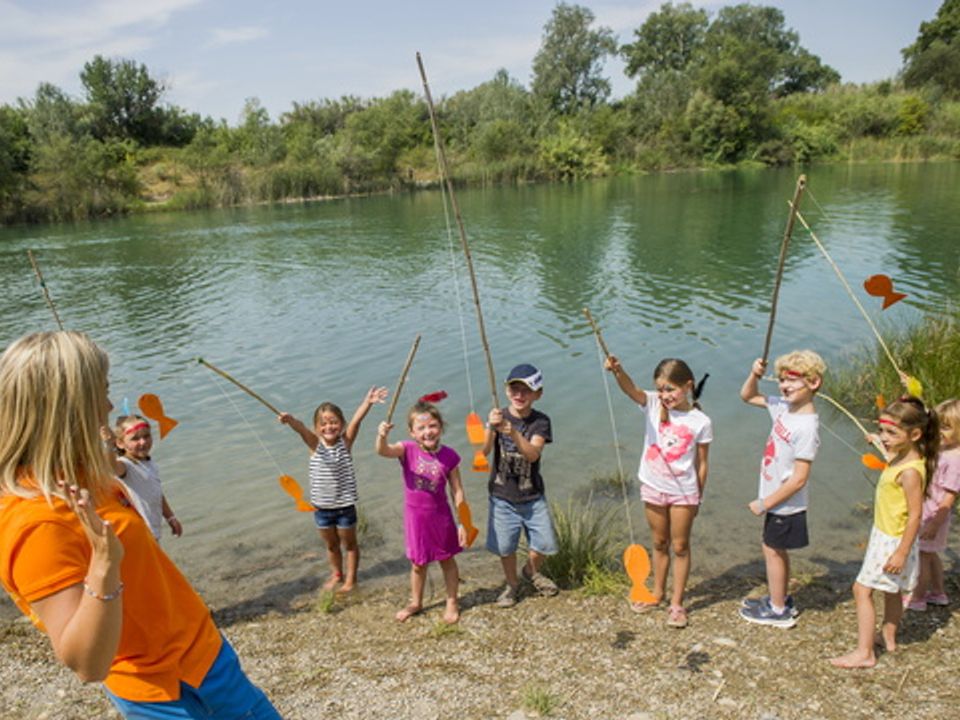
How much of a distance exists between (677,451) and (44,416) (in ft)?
11.0

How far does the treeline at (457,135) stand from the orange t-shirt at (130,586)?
4631cm

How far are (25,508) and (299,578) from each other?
13.8ft

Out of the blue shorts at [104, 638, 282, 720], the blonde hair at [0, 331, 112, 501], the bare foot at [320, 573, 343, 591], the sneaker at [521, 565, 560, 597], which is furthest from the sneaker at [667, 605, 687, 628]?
the blonde hair at [0, 331, 112, 501]

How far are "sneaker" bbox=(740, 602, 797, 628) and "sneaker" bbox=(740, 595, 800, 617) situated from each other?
2cm

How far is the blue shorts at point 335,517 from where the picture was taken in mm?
4941

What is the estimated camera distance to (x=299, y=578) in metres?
5.48

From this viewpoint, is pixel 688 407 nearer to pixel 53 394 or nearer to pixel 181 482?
pixel 53 394

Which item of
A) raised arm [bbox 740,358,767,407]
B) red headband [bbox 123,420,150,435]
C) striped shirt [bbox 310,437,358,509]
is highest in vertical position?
raised arm [bbox 740,358,767,407]

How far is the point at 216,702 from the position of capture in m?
1.95

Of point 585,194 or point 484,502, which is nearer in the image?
point 484,502

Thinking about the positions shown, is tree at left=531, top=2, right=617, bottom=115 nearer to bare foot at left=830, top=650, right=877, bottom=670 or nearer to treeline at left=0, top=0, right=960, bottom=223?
treeline at left=0, top=0, right=960, bottom=223

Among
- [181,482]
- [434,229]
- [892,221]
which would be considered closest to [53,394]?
[181,482]

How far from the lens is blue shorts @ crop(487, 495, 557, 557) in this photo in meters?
4.46

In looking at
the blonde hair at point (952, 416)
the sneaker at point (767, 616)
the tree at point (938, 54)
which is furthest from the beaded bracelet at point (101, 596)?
the tree at point (938, 54)
